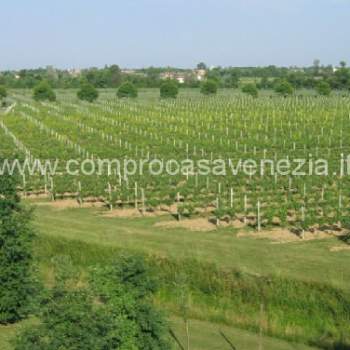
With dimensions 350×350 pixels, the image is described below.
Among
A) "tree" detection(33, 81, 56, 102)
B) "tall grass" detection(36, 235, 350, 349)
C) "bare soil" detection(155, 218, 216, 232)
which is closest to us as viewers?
"tall grass" detection(36, 235, 350, 349)

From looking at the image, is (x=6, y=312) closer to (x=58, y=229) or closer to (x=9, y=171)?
(x=9, y=171)

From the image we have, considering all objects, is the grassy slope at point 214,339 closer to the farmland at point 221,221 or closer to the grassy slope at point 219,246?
the farmland at point 221,221

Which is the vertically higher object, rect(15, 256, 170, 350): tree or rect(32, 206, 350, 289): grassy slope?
rect(15, 256, 170, 350): tree

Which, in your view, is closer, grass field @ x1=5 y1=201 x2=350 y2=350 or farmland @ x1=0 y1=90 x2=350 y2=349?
grass field @ x1=5 y1=201 x2=350 y2=350

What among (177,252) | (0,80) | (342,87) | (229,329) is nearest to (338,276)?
(229,329)

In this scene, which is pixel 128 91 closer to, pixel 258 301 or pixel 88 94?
pixel 88 94

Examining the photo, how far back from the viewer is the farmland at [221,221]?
20.0m

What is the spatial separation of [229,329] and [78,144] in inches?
1243

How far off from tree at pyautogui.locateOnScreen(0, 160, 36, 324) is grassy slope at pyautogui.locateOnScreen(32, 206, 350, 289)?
456 cm

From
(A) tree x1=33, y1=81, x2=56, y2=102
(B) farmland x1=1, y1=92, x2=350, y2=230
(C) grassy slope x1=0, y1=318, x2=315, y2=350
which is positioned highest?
(A) tree x1=33, y1=81, x2=56, y2=102

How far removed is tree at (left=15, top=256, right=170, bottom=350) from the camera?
40.8ft

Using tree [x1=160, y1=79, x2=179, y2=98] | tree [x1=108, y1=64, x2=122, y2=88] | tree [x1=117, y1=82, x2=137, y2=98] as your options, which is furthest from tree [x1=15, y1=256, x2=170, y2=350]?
tree [x1=108, y1=64, x2=122, y2=88]

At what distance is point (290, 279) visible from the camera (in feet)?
66.9

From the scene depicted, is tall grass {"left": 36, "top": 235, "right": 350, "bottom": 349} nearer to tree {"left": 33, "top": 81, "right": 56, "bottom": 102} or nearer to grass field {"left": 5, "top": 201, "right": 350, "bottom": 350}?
grass field {"left": 5, "top": 201, "right": 350, "bottom": 350}
